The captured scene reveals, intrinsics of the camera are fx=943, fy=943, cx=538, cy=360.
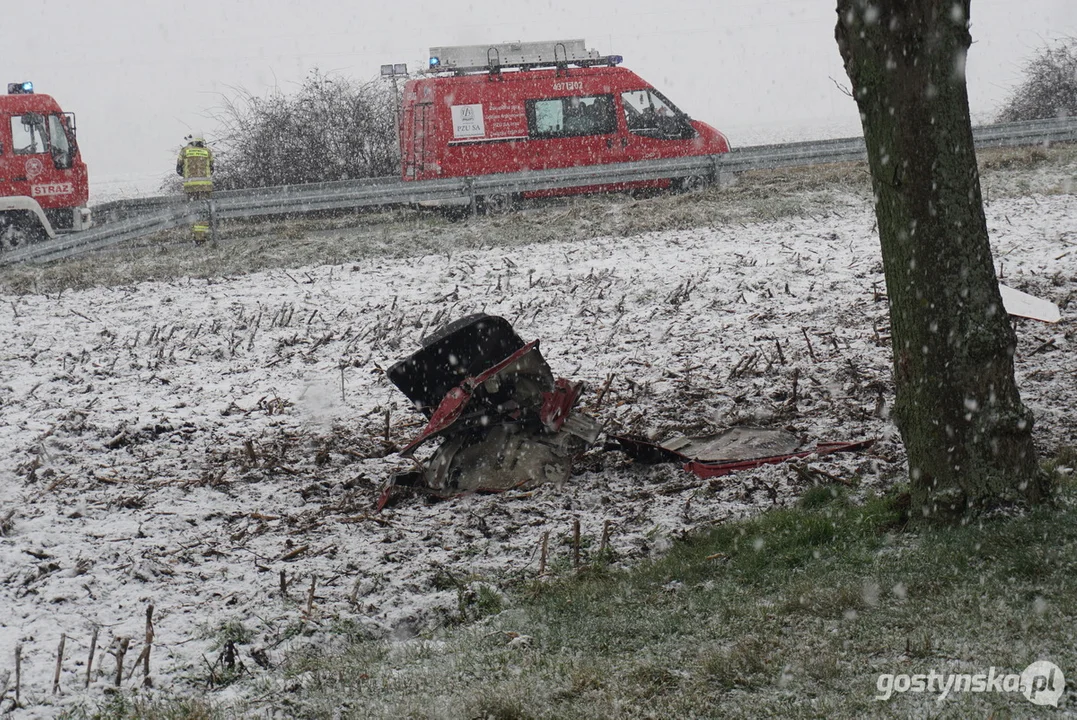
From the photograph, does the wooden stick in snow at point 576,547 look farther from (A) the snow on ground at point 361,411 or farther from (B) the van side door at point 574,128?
(B) the van side door at point 574,128

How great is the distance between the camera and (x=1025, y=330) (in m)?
7.84

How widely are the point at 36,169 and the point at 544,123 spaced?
9.68 meters

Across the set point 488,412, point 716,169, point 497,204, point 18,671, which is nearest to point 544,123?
point 497,204

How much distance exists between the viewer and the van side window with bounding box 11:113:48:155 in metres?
17.6

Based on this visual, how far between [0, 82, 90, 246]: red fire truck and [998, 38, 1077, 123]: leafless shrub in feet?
72.3

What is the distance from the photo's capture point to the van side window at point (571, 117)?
17.8m

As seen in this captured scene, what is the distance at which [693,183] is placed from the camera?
55.0 feet

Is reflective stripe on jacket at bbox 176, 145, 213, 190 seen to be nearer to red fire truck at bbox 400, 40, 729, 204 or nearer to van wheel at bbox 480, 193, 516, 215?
red fire truck at bbox 400, 40, 729, 204

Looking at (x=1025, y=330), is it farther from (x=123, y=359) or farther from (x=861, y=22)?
(x=123, y=359)

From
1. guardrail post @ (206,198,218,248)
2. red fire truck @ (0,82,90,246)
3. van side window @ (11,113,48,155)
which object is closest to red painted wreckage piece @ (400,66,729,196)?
guardrail post @ (206,198,218,248)

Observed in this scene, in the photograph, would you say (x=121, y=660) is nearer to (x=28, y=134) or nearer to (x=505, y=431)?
(x=505, y=431)

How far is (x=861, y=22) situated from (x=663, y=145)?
46.3ft

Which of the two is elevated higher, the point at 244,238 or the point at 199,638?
the point at 244,238

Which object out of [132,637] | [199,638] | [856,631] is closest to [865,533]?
[856,631]
